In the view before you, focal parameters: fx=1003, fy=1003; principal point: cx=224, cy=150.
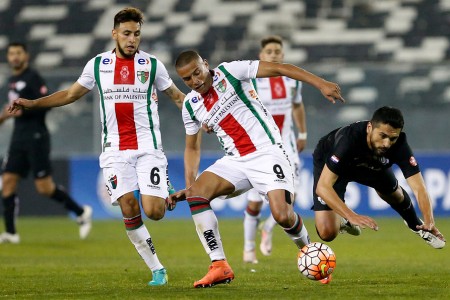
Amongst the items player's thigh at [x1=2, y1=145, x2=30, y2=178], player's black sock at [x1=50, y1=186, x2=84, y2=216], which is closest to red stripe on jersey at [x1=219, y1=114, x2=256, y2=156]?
player's thigh at [x1=2, y1=145, x2=30, y2=178]

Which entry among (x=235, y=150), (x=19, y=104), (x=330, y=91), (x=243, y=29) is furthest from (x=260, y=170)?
(x=243, y=29)

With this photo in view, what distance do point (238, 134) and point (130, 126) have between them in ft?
3.00

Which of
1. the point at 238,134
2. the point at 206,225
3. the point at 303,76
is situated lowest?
the point at 206,225

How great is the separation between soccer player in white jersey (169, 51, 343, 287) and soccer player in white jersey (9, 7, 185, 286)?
0.31 metres

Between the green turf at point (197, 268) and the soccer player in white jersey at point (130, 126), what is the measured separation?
58cm

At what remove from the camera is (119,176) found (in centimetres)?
820

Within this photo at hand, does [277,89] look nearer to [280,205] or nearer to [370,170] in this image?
[370,170]

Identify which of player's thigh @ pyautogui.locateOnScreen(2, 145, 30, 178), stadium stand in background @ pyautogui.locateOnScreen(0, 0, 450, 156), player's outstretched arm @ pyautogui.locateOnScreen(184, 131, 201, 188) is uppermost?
stadium stand in background @ pyautogui.locateOnScreen(0, 0, 450, 156)

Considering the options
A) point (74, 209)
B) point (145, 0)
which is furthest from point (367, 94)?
point (145, 0)

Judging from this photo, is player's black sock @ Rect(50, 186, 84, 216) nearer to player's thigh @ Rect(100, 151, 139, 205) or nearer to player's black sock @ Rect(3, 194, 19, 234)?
player's black sock @ Rect(3, 194, 19, 234)

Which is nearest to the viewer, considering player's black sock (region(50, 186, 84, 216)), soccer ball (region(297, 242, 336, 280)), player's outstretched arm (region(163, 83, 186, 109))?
soccer ball (region(297, 242, 336, 280))

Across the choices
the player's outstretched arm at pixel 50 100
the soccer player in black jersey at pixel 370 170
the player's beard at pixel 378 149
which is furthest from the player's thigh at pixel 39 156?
the player's beard at pixel 378 149

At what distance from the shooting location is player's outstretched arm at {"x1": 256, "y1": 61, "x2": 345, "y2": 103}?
7137mm

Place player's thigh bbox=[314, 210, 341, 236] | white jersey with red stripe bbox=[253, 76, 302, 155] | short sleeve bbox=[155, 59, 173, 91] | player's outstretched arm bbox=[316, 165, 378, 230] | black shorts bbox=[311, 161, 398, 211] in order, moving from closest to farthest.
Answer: player's outstretched arm bbox=[316, 165, 378, 230] < short sleeve bbox=[155, 59, 173, 91] < black shorts bbox=[311, 161, 398, 211] < player's thigh bbox=[314, 210, 341, 236] < white jersey with red stripe bbox=[253, 76, 302, 155]
